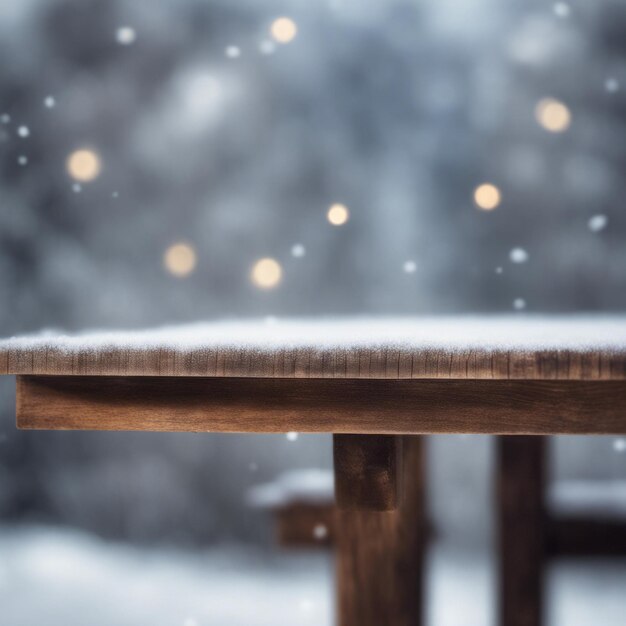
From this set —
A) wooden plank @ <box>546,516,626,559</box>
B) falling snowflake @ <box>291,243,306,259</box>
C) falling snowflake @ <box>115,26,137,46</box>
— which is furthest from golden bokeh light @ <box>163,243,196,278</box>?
wooden plank @ <box>546,516,626,559</box>

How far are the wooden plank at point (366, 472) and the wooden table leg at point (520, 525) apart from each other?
626 millimetres

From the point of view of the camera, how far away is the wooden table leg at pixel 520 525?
135 cm

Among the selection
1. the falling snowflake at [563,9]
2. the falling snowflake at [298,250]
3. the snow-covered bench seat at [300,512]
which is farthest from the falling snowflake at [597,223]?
the snow-covered bench seat at [300,512]

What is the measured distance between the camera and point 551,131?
260cm

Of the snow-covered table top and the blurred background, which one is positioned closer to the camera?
the snow-covered table top

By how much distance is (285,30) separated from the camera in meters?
2.76

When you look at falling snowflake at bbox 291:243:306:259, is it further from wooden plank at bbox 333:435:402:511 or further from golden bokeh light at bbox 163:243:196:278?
wooden plank at bbox 333:435:402:511

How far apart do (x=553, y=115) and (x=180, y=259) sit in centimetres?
134

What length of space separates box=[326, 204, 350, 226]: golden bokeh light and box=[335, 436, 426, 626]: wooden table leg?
5.52ft

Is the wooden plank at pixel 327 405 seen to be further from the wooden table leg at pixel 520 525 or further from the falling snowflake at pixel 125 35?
the falling snowflake at pixel 125 35

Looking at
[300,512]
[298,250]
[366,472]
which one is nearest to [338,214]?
[298,250]

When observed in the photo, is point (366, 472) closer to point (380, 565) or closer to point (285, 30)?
point (380, 565)

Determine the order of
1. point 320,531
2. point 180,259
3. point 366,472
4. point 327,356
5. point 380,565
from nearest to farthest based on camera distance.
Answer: point 327,356, point 366,472, point 380,565, point 320,531, point 180,259

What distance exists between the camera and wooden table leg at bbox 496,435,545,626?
53.0 inches
